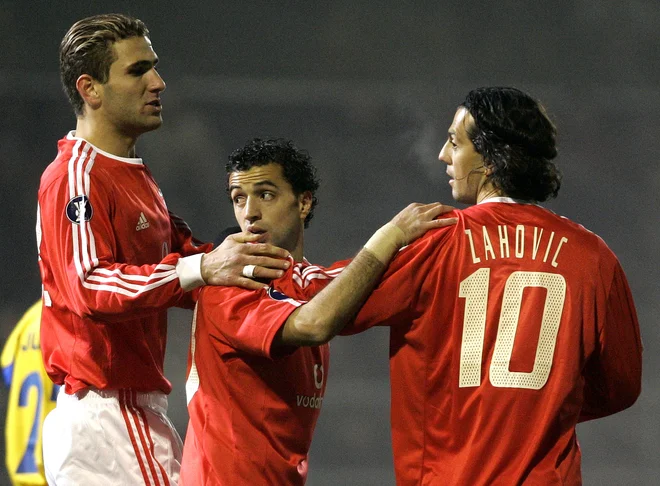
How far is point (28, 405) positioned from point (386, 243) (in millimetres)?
2512

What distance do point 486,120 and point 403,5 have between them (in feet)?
10.6

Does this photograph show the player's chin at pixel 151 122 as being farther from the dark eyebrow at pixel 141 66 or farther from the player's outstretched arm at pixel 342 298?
the player's outstretched arm at pixel 342 298

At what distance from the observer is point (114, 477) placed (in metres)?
2.34

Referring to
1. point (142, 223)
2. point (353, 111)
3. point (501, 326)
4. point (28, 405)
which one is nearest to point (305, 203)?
point (142, 223)

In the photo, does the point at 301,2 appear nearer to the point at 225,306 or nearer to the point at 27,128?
the point at 27,128

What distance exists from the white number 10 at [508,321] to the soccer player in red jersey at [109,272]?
0.42 m

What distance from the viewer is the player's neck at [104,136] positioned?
2480 millimetres

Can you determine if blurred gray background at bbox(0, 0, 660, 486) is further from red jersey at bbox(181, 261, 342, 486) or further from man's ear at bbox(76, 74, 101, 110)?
red jersey at bbox(181, 261, 342, 486)

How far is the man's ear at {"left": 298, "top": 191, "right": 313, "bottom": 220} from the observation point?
2.52m

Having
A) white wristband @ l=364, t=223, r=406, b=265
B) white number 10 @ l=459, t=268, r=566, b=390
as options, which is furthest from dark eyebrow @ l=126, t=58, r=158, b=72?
white number 10 @ l=459, t=268, r=566, b=390

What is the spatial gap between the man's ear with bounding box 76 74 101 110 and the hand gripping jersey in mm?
1701

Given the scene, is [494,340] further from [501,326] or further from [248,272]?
[248,272]

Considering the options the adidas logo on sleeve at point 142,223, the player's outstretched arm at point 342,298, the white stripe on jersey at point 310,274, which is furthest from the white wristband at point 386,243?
the adidas logo on sleeve at point 142,223

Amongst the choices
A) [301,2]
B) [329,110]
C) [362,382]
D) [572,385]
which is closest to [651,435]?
[362,382]
